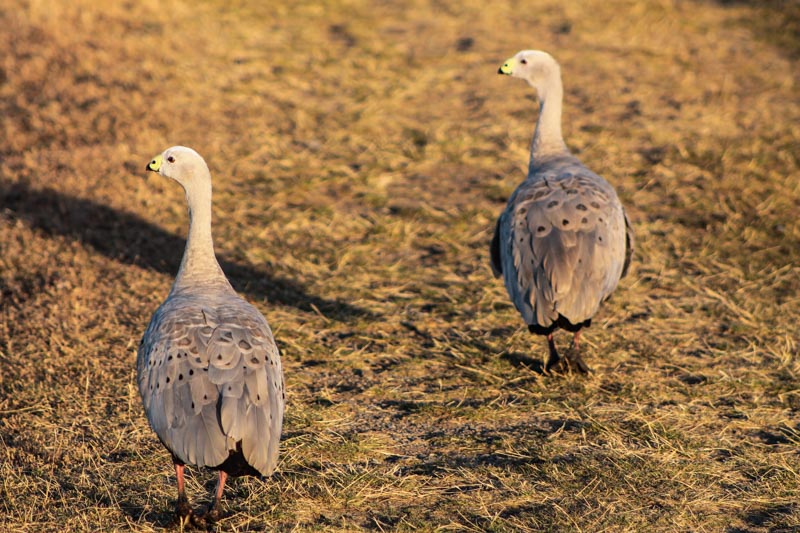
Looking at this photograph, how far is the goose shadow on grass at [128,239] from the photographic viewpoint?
8570 mm

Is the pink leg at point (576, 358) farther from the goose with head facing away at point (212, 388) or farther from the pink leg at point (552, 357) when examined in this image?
the goose with head facing away at point (212, 388)

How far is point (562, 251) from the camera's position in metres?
6.96

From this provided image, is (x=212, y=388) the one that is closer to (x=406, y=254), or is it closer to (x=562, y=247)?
(x=562, y=247)

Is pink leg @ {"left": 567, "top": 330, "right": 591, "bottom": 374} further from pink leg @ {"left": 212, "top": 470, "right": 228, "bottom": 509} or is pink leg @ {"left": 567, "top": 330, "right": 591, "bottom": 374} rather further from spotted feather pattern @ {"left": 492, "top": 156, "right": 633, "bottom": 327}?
pink leg @ {"left": 212, "top": 470, "right": 228, "bottom": 509}

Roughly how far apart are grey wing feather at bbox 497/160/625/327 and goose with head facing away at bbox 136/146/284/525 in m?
2.09

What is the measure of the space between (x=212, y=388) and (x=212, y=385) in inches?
0.8

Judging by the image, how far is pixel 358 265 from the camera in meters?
9.20

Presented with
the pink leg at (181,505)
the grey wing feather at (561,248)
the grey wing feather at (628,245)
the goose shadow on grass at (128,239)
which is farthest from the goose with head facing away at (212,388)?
the grey wing feather at (628,245)

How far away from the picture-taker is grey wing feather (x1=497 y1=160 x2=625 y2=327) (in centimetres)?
684

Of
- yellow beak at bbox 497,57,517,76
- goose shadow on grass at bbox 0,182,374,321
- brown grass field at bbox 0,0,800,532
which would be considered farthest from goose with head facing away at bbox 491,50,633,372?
goose shadow on grass at bbox 0,182,374,321

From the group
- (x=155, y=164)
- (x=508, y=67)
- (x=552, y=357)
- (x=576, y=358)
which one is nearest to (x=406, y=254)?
(x=508, y=67)

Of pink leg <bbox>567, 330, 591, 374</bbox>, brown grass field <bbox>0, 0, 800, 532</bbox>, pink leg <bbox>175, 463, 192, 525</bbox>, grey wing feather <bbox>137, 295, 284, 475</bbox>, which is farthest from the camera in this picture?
pink leg <bbox>567, 330, 591, 374</bbox>

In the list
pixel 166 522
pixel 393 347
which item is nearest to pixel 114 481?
pixel 166 522

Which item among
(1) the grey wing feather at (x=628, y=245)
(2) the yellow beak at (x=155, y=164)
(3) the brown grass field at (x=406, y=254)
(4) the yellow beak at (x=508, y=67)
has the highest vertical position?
(4) the yellow beak at (x=508, y=67)
